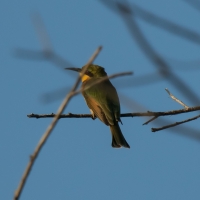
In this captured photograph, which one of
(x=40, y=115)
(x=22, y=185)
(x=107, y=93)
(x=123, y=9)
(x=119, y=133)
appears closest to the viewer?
(x=22, y=185)

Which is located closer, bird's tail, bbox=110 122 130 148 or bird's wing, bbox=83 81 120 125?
bird's tail, bbox=110 122 130 148

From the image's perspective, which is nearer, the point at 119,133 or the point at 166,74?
the point at 166,74

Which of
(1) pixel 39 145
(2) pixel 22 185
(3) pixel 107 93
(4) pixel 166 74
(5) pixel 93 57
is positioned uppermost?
(3) pixel 107 93

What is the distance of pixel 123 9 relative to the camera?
5.85ft

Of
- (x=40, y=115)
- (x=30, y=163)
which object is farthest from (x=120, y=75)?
(x=40, y=115)

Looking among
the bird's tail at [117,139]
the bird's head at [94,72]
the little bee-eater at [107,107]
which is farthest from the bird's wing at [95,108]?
the bird's head at [94,72]

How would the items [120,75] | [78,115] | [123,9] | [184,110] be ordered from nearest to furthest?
[120,75]
[123,9]
[184,110]
[78,115]

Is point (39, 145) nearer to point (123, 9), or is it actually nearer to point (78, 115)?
point (123, 9)

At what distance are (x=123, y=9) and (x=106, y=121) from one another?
4.32 m

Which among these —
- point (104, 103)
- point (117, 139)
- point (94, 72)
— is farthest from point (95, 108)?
point (94, 72)

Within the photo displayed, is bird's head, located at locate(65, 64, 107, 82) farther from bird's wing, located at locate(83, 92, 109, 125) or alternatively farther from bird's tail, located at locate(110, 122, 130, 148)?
bird's tail, located at locate(110, 122, 130, 148)

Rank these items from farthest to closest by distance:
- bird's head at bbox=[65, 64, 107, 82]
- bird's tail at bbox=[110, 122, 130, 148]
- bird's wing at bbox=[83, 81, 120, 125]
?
bird's head at bbox=[65, 64, 107, 82] → bird's wing at bbox=[83, 81, 120, 125] → bird's tail at bbox=[110, 122, 130, 148]

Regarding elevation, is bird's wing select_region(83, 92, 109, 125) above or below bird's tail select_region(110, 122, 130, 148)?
above

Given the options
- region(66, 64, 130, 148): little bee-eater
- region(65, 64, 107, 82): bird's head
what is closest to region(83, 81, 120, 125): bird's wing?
region(66, 64, 130, 148): little bee-eater
